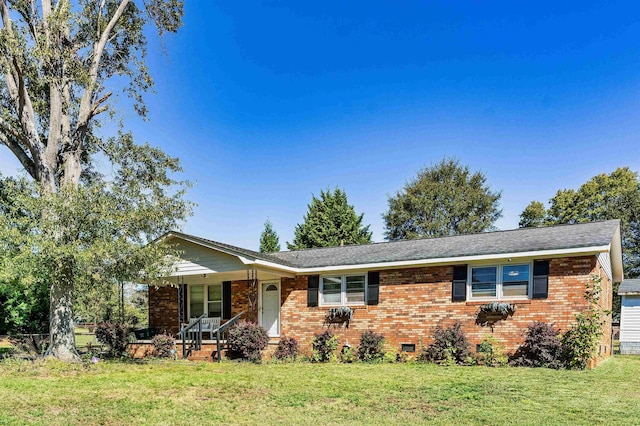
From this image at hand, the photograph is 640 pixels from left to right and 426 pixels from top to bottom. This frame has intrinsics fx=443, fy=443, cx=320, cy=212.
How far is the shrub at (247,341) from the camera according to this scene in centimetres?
1257

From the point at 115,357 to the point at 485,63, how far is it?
16.7 meters

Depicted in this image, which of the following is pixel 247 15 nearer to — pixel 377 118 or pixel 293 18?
pixel 293 18

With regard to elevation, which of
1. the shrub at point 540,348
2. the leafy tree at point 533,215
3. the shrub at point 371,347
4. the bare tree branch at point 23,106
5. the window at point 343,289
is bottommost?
the shrub at point 371,347

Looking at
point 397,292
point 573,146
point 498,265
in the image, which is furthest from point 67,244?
point 573,146

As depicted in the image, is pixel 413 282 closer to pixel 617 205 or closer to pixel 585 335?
pixel 585 335

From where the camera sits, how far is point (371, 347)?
1262cm

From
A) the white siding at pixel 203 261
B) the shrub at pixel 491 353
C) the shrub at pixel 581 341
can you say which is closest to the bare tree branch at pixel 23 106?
the white siding at pixel 203 261

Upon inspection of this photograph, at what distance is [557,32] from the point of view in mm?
15117

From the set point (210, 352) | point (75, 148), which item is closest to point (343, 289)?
point (210, 352)

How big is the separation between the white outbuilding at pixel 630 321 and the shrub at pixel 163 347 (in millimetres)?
17547

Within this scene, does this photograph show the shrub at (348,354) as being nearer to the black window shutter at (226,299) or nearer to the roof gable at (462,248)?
the roof gable at (462,248)

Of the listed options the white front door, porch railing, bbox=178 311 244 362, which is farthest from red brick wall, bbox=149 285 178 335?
the white front door

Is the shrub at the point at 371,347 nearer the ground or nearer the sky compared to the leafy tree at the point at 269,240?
nearer the ground

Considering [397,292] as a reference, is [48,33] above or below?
above
